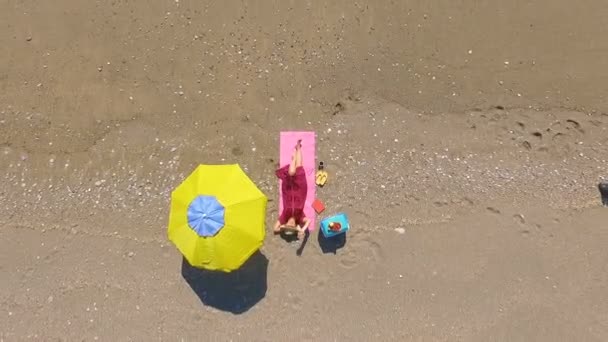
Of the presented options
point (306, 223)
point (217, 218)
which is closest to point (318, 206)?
point (306, 223)

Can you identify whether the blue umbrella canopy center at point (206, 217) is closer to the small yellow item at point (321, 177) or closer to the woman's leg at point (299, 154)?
the woman's leg at point (299, 154)

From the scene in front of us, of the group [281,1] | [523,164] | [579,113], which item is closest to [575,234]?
[523,164]

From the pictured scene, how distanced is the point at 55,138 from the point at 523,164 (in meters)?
6.26

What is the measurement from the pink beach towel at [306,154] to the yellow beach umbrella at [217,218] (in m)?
0.88

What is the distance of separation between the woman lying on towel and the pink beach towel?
129 millimetres

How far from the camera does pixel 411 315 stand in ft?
21.2

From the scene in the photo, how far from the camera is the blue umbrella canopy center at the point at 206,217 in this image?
18.4 ft

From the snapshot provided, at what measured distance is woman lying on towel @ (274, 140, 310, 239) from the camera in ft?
21.2

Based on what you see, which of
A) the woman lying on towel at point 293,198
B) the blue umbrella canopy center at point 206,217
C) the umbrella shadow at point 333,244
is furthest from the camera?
the umbrella shadow at point 333,244

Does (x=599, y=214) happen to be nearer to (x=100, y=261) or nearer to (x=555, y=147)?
(x=555, y=147)

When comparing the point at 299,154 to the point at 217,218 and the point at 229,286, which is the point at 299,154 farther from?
the point at 229,286

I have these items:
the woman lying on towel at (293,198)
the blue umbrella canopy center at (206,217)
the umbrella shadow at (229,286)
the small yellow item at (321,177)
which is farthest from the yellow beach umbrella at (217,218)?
the small yellow item at (321,177)

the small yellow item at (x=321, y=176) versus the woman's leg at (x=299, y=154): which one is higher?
the woman's leg at (x=299, y=154)

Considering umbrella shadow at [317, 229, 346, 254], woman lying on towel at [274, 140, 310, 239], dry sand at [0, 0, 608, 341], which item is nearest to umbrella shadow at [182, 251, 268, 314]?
dry sand at [0, 0, 608, 341]
